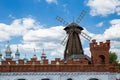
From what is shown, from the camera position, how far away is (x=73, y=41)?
2447 inches

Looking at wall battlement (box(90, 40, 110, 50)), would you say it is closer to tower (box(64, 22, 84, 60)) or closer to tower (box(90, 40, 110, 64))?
tower (box(90, 40, 110, 64))

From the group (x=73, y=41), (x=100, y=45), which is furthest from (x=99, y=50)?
(x=73, y=41)

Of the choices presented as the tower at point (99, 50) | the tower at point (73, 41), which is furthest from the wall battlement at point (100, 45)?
the tower at point (73, 41)

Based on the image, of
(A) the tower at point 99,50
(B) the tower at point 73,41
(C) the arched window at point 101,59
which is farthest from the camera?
(B) the tower at point 73,41

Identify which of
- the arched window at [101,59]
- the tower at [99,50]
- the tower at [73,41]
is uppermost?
the tower at [73,41]

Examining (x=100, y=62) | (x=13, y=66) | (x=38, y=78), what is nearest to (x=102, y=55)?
(x=100, y=62)

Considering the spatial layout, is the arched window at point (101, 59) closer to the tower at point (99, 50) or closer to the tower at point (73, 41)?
the tower at point (99, 50)

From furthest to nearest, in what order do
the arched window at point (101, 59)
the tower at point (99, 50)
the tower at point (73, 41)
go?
1. the tower at point (73, 41)
2. the arched window at point (101, 59)
3. the tower at point (99, 50)

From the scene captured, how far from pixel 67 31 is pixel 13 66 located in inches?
862

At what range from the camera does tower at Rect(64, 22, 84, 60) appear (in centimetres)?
6175

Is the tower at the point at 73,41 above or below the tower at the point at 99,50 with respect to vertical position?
above

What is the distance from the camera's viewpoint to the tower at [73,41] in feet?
203

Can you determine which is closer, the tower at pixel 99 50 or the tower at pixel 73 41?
the tower at pixel 99 50

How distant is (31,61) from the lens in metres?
46.0
